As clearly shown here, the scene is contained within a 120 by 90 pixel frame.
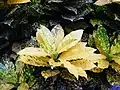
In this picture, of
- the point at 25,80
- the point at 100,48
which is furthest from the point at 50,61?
the point at 100,48

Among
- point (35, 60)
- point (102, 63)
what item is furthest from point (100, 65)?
point (35, 60)

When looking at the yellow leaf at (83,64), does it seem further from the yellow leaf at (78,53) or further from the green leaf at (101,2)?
the green leaf at (101,2)

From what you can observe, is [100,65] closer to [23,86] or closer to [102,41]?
[102,41]

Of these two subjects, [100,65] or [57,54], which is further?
[100,65]

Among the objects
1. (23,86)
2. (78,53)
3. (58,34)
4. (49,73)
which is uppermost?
(58,34)

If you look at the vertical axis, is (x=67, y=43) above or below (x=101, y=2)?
below

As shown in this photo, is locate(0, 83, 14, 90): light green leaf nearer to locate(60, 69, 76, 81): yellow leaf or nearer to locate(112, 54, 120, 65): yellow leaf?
locate(60, 69, 76, 81): yellow leaf

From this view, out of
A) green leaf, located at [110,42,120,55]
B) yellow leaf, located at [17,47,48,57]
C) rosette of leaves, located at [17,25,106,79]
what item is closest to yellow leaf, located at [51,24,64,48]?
rosette of leaves, located at [17,25,106,79]
